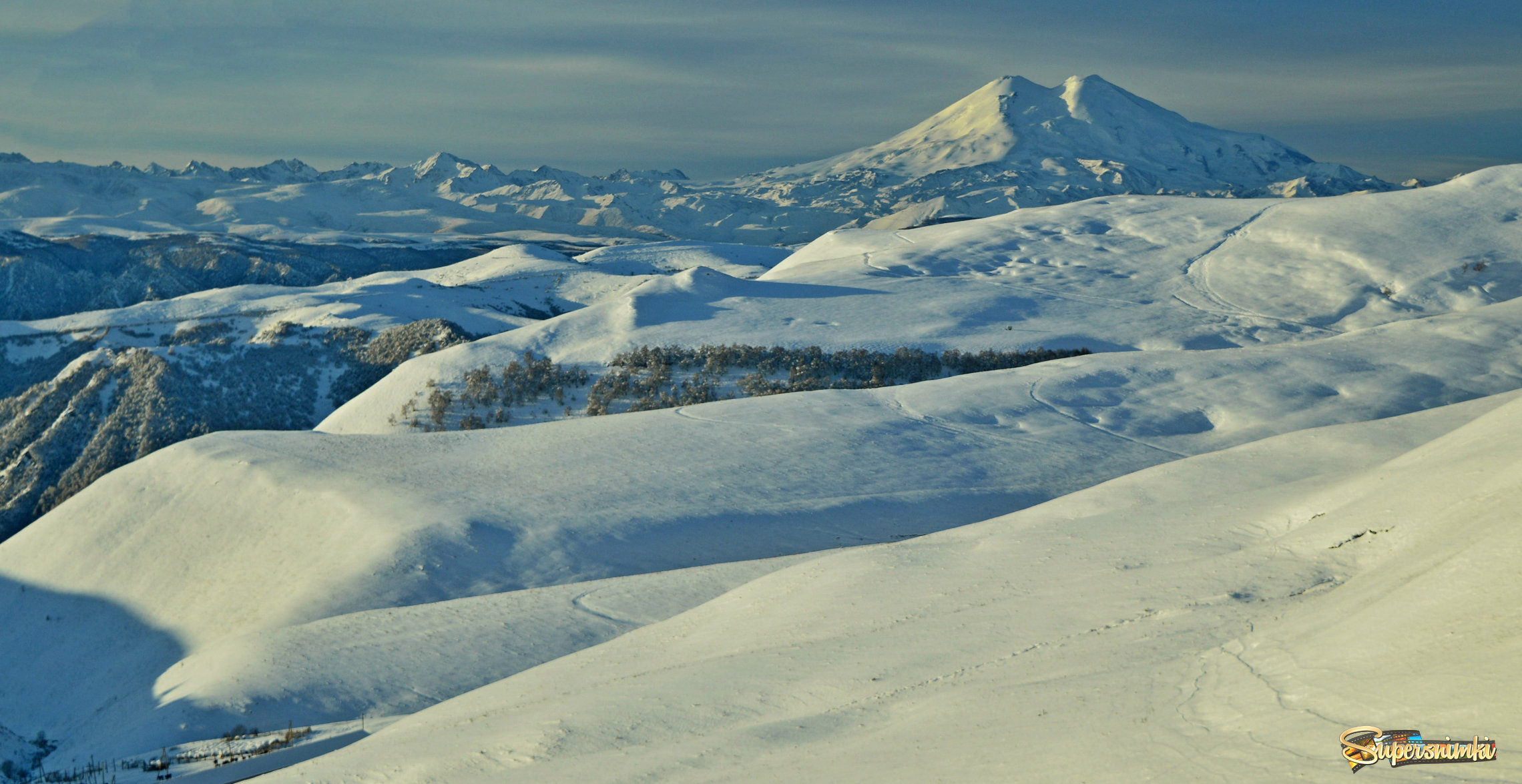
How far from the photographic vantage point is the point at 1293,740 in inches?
322

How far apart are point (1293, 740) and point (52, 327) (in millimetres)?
97531

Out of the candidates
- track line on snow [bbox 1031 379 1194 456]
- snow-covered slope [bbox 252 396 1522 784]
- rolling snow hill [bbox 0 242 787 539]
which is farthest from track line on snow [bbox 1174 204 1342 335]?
rolling snow hill [bbox 0 242 787 539]

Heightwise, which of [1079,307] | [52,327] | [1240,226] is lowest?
[52,327]

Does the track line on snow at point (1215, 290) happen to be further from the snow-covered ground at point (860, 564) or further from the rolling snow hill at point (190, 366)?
the rolling snow hill at point (190, 366)

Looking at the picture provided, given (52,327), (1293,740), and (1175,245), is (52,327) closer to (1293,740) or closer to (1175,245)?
(1175,245)

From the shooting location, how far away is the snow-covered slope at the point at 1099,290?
1885 inches

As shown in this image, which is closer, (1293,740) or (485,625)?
(1293,740)

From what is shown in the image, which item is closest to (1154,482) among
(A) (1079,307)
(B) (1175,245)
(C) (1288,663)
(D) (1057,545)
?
(D) (1057,545)

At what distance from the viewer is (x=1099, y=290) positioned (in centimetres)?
5850

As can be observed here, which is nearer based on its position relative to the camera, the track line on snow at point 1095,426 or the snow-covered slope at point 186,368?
the track line on snow at point 1095,426

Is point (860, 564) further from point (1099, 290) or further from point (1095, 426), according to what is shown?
point (1099, 290)

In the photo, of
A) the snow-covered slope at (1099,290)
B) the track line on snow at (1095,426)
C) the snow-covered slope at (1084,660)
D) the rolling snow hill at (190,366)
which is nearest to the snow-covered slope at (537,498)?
the track line on snow at (1095,426)

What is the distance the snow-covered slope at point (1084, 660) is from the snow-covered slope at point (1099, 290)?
95.4 ft

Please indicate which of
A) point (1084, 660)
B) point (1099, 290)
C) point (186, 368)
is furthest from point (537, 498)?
point (186, 368)
